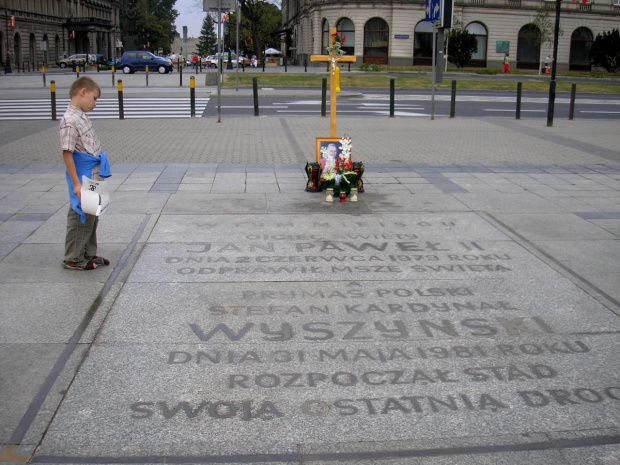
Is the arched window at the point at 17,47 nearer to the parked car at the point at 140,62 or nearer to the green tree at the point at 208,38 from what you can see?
the parked car at the point at 140,62

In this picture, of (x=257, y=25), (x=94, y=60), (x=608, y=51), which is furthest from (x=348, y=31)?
(x=257, y=25)

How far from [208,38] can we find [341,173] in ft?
556

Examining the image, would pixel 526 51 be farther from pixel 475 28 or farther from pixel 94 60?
pixel 94 60

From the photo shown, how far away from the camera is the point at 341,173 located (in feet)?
30.5

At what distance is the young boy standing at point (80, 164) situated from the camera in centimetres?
625

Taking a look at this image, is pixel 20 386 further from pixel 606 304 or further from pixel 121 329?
pixel 606 304

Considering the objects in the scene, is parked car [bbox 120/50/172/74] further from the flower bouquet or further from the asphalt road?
the flower bouquet

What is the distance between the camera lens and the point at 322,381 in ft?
14.6

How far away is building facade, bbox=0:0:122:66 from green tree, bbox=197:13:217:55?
179ft

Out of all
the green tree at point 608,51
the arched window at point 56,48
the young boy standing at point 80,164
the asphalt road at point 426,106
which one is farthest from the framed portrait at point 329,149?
the arched window at point 56,48

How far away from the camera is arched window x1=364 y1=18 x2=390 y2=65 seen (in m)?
63.2

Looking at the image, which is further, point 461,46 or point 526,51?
point 526,51

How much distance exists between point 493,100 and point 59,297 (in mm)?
25476

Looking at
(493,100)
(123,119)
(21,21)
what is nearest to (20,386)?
(123,119)
